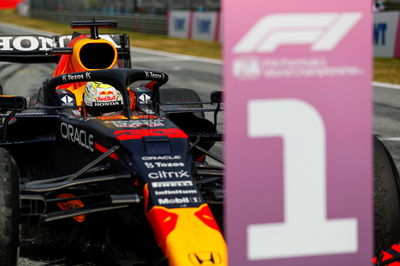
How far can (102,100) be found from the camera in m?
5.47

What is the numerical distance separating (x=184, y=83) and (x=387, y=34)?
5.78 m

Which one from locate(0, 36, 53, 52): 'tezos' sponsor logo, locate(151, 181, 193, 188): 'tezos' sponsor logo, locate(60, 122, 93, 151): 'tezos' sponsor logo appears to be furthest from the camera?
locate(0, 36, 53, 52): 'tezos' sponsor logo

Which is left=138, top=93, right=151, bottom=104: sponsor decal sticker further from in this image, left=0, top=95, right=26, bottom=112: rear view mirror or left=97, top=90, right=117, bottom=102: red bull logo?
left=0, top=95, right=26, bottom=112: rear view mirror

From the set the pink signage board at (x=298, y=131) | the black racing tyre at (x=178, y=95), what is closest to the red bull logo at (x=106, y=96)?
the black racing tyre at (x=178, y=95)

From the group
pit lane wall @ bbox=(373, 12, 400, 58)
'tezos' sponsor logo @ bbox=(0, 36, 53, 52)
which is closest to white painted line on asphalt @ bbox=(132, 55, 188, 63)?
pit lane wall @ bbox=(373, 12, 400, 58)

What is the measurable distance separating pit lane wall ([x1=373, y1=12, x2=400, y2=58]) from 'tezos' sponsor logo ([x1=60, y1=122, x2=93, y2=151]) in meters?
13.8

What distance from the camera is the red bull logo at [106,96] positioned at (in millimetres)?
5478

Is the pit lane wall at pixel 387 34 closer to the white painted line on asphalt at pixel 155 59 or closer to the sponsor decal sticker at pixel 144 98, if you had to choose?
the white painted line on asphalt at pixel 155 59

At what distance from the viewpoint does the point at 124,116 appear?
5320 mm

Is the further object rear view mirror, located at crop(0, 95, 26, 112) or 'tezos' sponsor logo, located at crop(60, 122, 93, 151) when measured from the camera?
'tezos' sponsor logo, located at crop(60, 122, 93, 151)

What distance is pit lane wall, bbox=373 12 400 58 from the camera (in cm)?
1823

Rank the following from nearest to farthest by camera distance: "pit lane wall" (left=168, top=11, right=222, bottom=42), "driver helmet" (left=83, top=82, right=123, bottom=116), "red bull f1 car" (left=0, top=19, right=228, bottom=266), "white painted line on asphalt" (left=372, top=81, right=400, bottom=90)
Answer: "red bull f1 car" (left=0, top=19, right=228, bottom=266) → "driver helmet" (left=83, top=82, right=123, bottom=116) → "white painted line on asphalt" (left=372, top=81, right=400, bottom=90) → "pit lane wall" (left=168, top=11, right=222, bottom=42)

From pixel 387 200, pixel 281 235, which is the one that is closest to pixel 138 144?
pixel 387 200

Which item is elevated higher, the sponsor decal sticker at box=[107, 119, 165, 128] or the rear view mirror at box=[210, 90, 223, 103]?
the rear view mirror at box=[210, 90, 223, 103]
